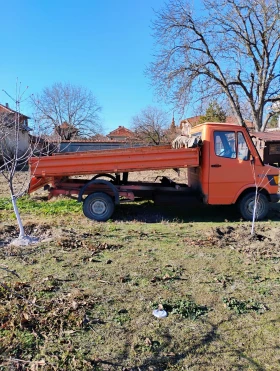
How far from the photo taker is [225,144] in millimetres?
7520

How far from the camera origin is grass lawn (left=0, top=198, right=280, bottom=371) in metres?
2.60

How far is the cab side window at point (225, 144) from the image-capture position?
745 centimetres

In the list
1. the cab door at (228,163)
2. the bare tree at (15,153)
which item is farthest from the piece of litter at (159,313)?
the cab door at (228,163)

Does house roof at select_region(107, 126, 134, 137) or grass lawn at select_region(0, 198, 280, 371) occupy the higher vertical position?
house roof at select_region(107, 126, 134, 137)

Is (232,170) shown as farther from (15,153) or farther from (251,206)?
(15,153)

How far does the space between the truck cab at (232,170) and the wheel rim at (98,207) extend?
2.51 meters

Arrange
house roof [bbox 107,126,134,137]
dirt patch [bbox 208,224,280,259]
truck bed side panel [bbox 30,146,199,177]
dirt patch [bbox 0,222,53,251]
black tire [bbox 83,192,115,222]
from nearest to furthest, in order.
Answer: dirt patch [bbox 208,224,280,259] → dirt patch [bbox 0,222,53,251] → truck bed side panel [bbox 30,146,199,177] → black tire [bbox 83,192,115,222] → house roof [bbox 107,126,134,137]

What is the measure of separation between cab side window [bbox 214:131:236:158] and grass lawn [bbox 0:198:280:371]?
2.05m

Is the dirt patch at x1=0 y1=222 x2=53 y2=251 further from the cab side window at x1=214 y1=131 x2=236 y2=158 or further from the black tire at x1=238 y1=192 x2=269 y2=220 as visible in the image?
the black tire at x1=238 y1=192 x2=269 y2=220

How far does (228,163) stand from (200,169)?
2.29 ft

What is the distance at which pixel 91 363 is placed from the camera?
2.49 meters

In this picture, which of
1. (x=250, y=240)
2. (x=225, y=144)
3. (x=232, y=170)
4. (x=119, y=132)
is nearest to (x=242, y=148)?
(x=225, y=144)

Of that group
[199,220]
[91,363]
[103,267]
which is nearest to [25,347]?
[91,363]

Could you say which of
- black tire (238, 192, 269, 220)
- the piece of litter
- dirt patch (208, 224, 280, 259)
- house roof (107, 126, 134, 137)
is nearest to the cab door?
black tire (238, 192, 269, 220)
